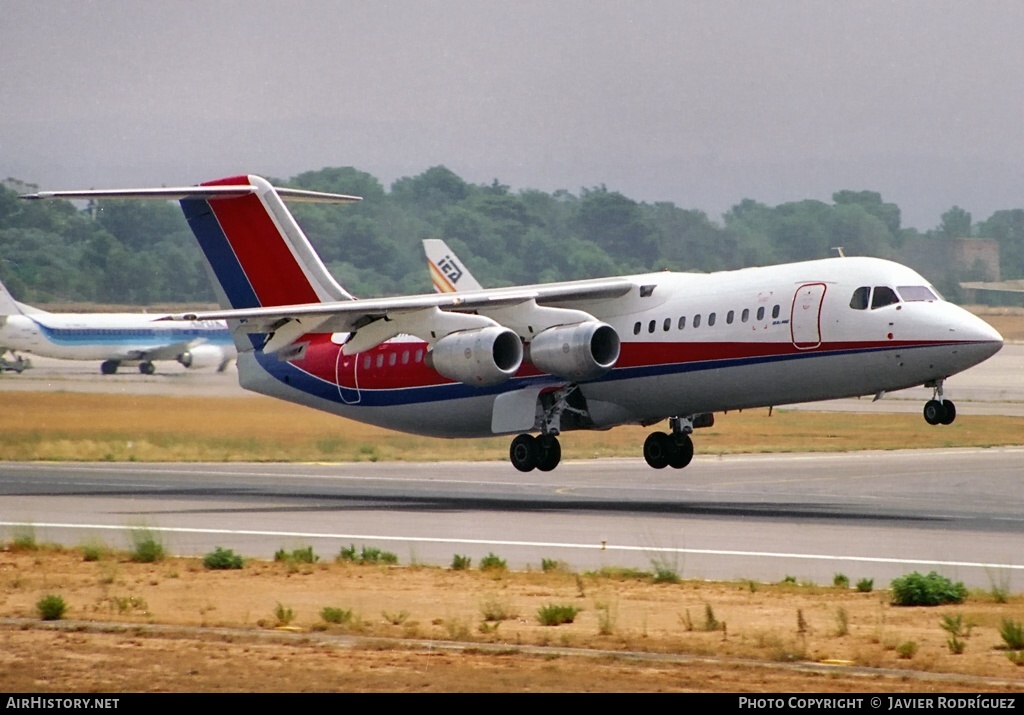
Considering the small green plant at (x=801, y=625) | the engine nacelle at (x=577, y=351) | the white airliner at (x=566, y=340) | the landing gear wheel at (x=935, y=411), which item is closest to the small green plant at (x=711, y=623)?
the small green plant at (x=801, y=625)

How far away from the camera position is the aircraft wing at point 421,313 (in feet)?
94.4

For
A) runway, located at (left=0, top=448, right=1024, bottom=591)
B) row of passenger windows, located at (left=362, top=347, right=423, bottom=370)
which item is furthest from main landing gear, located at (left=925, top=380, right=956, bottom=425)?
row of passenger windows, located at (left=362, top=347, right=423, bottom=370)

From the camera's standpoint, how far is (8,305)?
67.8 m

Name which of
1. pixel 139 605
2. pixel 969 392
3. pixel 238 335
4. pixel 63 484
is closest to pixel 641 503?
pixel 238 335

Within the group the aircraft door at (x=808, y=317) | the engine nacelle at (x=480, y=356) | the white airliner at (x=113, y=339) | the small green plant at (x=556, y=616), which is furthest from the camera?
the white airliner at (x=113, y=339)

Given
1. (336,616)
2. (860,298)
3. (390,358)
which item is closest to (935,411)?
(860,298)

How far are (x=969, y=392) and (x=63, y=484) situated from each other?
1713 inches

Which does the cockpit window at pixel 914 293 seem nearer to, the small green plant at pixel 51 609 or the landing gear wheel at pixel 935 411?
the landing gear wheel at pixel 935 411

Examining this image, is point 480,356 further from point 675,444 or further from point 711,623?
point 711,623

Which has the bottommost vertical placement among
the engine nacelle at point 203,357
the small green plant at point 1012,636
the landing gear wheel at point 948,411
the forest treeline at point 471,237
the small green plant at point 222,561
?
the small green plant at point 1012,636

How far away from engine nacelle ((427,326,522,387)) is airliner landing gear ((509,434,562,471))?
1536 millimetres

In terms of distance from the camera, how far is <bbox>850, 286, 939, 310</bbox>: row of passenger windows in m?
25.6

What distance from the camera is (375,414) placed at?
104 ft

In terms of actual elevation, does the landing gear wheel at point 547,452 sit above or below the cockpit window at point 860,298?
below
